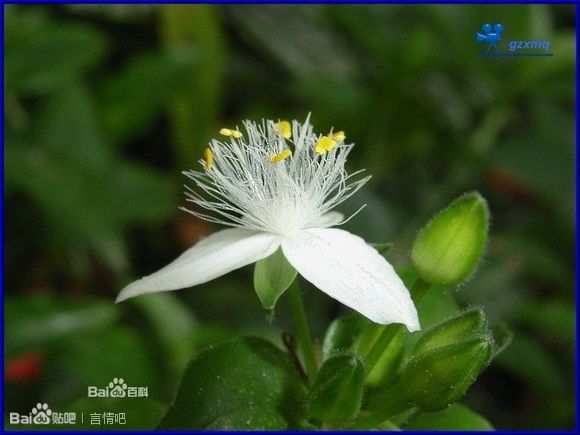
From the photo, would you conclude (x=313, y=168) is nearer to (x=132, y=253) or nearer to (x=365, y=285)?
(x=365, y=285)

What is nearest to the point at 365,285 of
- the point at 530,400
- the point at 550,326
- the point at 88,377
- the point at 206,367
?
the point at 206,367

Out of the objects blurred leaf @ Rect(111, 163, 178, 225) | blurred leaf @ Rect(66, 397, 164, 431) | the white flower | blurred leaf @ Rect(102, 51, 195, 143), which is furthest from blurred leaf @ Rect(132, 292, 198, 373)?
the white flower

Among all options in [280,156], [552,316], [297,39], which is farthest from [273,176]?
[297,39]

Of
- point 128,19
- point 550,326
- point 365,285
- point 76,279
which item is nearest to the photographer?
point 365,285

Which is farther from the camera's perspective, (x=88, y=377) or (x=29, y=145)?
(x=29, y=145)

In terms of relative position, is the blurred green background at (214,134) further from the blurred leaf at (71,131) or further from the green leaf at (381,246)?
the green leaf at (381,246)

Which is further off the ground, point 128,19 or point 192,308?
point 128,19

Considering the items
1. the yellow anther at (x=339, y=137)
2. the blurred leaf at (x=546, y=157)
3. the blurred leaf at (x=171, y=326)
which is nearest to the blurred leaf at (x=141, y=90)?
the blurred leaf at (x=171, y=326)
